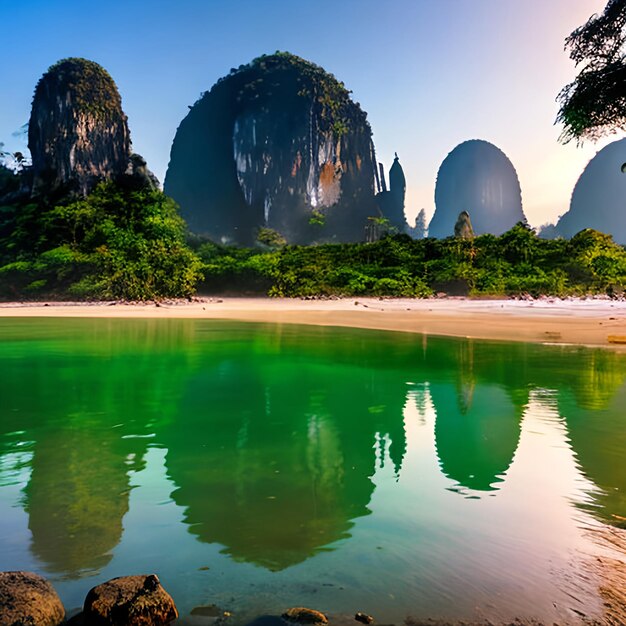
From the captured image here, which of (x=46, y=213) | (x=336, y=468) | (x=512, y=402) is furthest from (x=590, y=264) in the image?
(x=46, y=213)

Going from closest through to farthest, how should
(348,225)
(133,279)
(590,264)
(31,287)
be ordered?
1. (590,264)
2. (133,279)
3. (31,287)
4. (348,225)

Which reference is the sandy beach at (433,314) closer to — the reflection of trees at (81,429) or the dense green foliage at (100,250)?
the dense green foliage at (100,250)

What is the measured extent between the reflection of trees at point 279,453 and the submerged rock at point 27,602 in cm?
96

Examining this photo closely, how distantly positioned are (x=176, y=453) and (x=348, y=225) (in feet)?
315

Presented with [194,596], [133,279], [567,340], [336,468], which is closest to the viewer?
[194,596]

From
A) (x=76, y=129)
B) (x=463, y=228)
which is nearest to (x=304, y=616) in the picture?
(x=463, y=228)

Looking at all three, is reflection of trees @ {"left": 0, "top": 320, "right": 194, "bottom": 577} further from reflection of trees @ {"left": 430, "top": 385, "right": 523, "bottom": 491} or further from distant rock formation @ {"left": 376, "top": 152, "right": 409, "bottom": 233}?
distant rock formation @ {"left": 376, "top": 152, "right": 409, "bottom": 233}

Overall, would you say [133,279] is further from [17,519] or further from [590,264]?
[17,519]

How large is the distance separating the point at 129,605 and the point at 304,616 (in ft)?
2.35

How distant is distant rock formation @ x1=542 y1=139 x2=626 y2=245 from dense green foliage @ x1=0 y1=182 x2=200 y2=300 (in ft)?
416

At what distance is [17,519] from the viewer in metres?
3.36

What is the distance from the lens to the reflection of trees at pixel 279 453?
3.23 metres

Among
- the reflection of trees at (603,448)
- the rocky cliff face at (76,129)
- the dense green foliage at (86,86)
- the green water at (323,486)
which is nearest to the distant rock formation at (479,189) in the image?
the dense green foliage at (86,86)

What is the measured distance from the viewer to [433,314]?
2344cm
